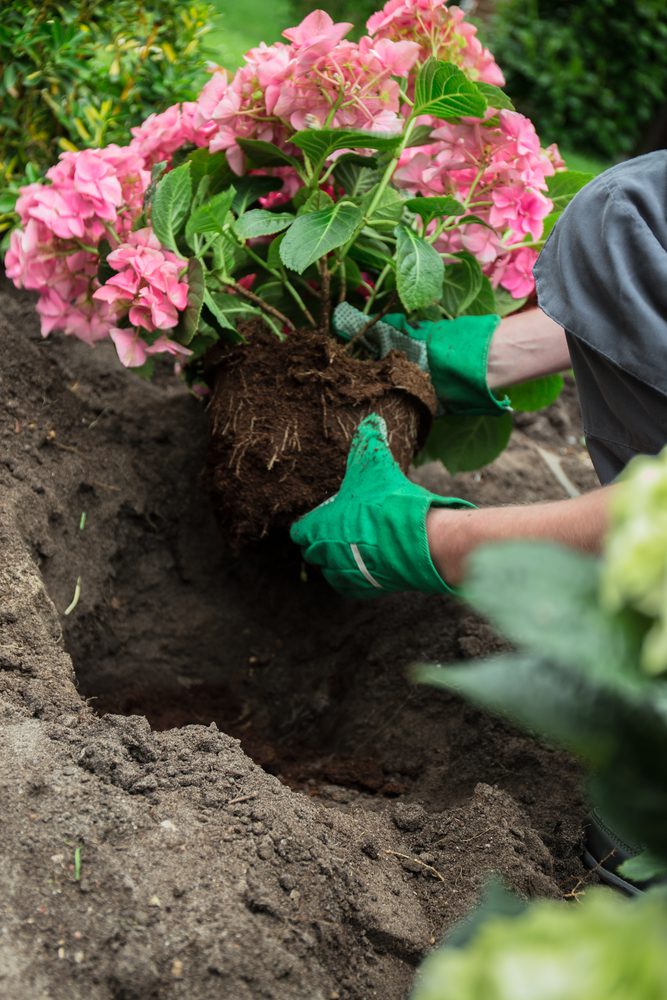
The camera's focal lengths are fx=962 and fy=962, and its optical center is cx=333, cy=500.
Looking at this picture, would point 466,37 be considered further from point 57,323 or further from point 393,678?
point 393,678

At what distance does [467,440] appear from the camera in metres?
2.39

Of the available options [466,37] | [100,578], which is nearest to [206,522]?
[100,578]

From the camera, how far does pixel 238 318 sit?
6.93 ft

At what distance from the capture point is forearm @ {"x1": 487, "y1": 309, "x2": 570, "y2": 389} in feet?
7.06

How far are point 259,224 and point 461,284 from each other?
54cm

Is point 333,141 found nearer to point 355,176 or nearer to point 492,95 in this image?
point 355,176

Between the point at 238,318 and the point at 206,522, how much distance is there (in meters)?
0.55

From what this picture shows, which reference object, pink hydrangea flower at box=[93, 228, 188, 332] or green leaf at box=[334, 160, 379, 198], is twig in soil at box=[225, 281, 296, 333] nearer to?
pink hydrangea flower at box=[93, 228, 188, 332]

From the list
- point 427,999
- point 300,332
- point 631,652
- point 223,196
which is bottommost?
point 300,332

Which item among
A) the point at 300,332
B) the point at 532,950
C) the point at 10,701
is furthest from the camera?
the point at 300,332

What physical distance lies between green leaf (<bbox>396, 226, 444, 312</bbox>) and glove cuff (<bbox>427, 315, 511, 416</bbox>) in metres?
0.20

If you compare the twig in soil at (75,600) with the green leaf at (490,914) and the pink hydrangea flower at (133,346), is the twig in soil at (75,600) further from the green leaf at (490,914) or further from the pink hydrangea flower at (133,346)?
the green leaf at (490,914)

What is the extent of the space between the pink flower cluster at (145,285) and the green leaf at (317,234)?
0.76 ft

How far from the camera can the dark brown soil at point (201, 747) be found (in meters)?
1.16
